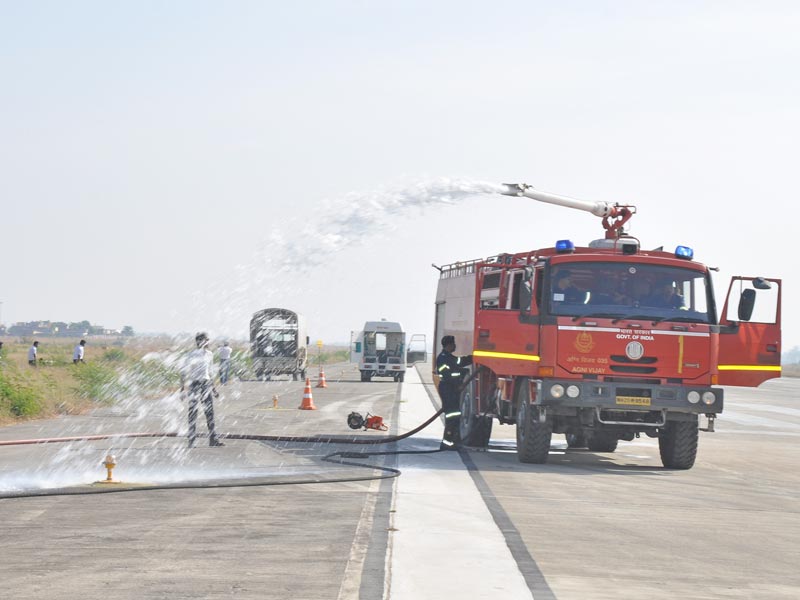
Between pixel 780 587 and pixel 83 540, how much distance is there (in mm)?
Result: 5338

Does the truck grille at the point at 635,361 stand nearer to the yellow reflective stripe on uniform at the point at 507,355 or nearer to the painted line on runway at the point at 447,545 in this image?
the yellow reflective stripe on uniform at the point at 507,355

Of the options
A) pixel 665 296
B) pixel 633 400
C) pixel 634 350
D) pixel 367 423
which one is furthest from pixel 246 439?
pixel 665 296

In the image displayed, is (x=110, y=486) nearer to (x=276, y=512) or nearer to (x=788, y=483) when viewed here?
(x=276, y=512)

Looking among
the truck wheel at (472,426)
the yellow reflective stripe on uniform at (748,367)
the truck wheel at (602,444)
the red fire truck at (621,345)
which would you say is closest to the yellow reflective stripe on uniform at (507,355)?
the red fire truck at (621,345)

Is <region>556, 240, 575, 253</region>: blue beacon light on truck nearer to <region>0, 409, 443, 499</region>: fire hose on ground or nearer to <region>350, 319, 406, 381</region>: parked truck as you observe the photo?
<region>0, 409, 443, 499</region>: fire hose on ground

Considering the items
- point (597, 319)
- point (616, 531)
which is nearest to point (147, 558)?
point (616, 531)

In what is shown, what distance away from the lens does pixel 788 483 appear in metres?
16.2

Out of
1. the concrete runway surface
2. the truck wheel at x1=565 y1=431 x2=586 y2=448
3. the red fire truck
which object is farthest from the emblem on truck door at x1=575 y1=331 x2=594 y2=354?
the truck wheel at x1=565 y1=431 x2=586 y2=448

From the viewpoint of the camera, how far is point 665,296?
16891mm

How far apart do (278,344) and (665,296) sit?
140 ft

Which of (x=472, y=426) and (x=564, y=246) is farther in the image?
(x=472, y=426)

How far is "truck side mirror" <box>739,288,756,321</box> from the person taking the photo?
54.4 ft

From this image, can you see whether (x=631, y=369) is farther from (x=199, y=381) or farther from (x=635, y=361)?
(x=199, y=381)

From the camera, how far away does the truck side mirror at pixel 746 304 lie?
1658cm
